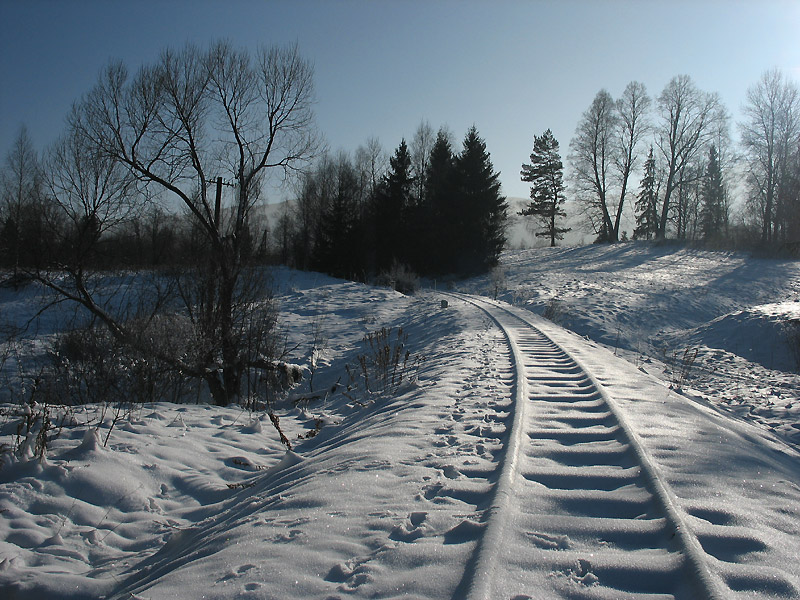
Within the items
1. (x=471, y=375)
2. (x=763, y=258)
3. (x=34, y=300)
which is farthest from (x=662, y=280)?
(x=34, y=300)

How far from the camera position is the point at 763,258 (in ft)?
95.1

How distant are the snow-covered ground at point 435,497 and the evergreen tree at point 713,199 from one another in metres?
47.8

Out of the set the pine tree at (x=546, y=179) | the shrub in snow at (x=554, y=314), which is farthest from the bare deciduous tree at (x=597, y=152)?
the shrub in snow at (x=554, y=314)

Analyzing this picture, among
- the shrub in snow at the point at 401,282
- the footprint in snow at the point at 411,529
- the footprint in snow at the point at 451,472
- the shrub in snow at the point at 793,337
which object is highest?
the shrub in snow at the point at 401,282

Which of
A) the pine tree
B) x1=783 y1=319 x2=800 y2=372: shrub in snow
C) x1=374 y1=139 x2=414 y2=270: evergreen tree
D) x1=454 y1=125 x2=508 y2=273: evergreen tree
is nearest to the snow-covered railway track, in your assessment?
x1=783 y1=319 x2=800 y2=372: shrub in snow

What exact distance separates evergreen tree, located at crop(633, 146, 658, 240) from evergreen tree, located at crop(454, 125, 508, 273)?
23.6 meters

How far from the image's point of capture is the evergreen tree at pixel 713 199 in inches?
1797

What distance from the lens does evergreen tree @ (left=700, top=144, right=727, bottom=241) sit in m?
45.7

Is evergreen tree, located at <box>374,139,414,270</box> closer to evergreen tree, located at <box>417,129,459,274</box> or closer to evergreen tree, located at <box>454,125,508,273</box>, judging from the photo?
evergreen tree, located at <box>417,129,459,274</box>

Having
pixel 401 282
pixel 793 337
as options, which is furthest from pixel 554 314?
pixel 401 282

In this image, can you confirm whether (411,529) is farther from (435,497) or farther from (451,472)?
(451,472)

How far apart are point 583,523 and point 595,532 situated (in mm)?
78

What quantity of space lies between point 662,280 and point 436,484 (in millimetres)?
26040

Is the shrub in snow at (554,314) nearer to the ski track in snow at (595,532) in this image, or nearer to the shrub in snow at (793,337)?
the shrub in snow at (793,337)
